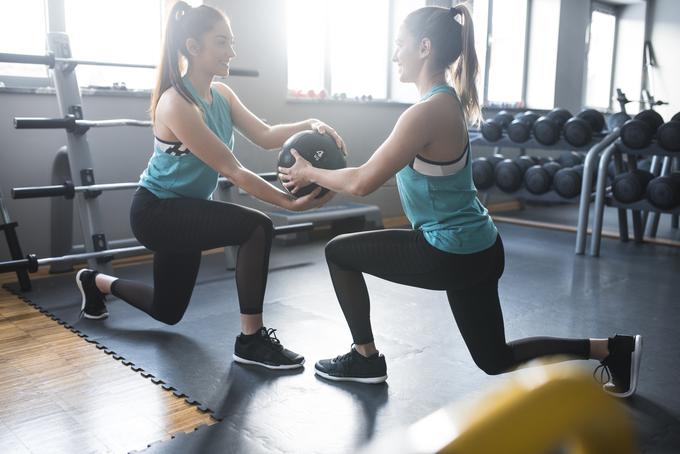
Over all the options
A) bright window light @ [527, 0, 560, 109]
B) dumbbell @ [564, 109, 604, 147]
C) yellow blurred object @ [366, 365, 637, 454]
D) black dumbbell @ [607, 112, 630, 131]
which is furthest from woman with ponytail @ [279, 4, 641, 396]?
bright window light @ [527, 0, 560, 109]

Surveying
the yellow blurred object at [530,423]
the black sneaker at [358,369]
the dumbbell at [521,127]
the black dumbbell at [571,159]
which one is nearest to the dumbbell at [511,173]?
the dumbbell at [521,127]

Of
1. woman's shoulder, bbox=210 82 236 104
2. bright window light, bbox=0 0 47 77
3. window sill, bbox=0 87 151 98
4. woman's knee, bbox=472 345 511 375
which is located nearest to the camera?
woman's knee, bbox=472 345 511 375

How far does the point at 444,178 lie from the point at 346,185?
28 centimetres

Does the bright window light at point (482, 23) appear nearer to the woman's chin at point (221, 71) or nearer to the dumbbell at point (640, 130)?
the dumbbell at point (640, 130)

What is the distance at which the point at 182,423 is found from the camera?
5.99ft

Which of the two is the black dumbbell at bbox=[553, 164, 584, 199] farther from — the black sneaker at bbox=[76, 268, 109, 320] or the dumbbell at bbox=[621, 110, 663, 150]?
Answer: the black sneaker at bbox=[76, 268, 109, 320]

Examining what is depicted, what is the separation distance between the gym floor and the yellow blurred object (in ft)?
4.14

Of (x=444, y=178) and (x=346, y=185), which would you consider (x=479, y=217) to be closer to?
(x=444, y=178)

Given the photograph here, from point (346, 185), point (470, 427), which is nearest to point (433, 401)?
point (346, 185)

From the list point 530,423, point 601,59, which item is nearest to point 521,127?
point 530,423

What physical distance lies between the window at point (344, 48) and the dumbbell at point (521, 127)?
3.90ft

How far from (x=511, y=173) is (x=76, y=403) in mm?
3716

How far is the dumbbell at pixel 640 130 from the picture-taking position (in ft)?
13.5

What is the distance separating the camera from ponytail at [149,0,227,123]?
219cm
